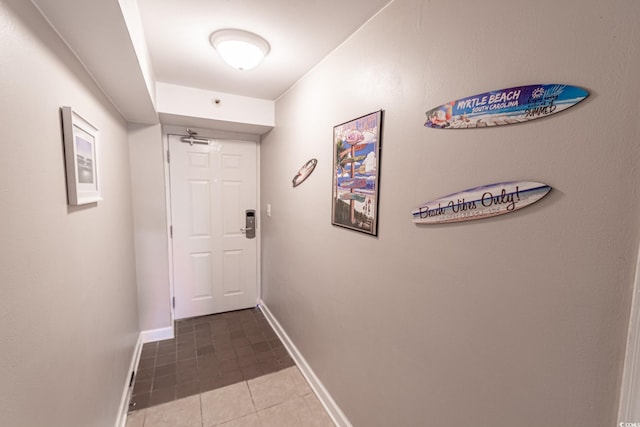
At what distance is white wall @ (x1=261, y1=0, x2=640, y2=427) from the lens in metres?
0.61

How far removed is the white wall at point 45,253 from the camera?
645 mm

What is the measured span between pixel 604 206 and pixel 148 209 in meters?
2.88

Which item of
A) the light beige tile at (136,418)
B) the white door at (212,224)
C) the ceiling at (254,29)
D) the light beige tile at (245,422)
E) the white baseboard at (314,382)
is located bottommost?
the light beige tile at (136,418)

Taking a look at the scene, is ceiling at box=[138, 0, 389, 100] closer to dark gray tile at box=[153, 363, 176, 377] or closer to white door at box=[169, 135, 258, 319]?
white door at box=[169, 135, 258, 319]

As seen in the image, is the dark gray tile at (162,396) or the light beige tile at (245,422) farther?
the dark gray tile at (162,396)

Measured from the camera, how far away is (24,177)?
0.72 meters

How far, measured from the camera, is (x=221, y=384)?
6.56ft

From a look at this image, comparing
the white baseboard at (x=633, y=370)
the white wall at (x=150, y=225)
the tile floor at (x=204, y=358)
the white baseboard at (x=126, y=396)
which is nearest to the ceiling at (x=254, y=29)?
the white wall at (x=150, y=225)

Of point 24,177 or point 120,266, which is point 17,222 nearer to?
point 24,177

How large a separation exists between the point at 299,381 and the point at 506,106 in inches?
86.4

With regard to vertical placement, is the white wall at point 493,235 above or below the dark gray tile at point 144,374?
above

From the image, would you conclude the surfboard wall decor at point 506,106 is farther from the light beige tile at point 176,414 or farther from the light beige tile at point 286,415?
the light beige tile at point 176,414

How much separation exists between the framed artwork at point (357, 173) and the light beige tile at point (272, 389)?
4.36 ft

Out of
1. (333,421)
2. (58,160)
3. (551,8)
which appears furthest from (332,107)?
(333,421)
